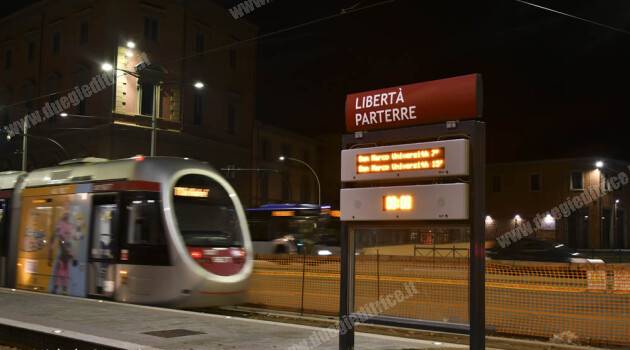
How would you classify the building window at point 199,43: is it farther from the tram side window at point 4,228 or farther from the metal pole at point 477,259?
the metal pole at point 477,259

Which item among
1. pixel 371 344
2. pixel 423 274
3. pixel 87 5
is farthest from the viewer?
pixel 87 5

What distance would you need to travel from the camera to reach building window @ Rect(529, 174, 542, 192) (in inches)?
2608

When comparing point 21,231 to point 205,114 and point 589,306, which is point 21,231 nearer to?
point 589,306

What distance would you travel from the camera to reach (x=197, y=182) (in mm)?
14297

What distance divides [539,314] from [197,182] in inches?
287

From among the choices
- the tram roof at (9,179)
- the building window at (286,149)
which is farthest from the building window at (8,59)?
the tram roof at (9,179)

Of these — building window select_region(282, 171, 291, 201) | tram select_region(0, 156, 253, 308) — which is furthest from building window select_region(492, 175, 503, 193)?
tram select_region(0, 156, 253, 308)

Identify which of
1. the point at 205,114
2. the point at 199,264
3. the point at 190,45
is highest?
the point at 190,45

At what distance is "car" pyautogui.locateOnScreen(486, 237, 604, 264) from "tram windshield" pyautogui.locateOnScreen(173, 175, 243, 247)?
63.2ft

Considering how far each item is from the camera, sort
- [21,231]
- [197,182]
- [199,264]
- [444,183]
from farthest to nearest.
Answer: [21,231], [197,182], [199,264], [444,183]

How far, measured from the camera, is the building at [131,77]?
1663 inches

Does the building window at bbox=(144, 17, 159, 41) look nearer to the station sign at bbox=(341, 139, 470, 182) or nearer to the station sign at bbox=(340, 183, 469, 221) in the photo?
the station sign at bbox=(341, 139, 470, 182)

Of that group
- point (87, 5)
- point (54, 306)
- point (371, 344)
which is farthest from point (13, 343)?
point (87, 5)

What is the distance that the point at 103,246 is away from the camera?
14.5m
